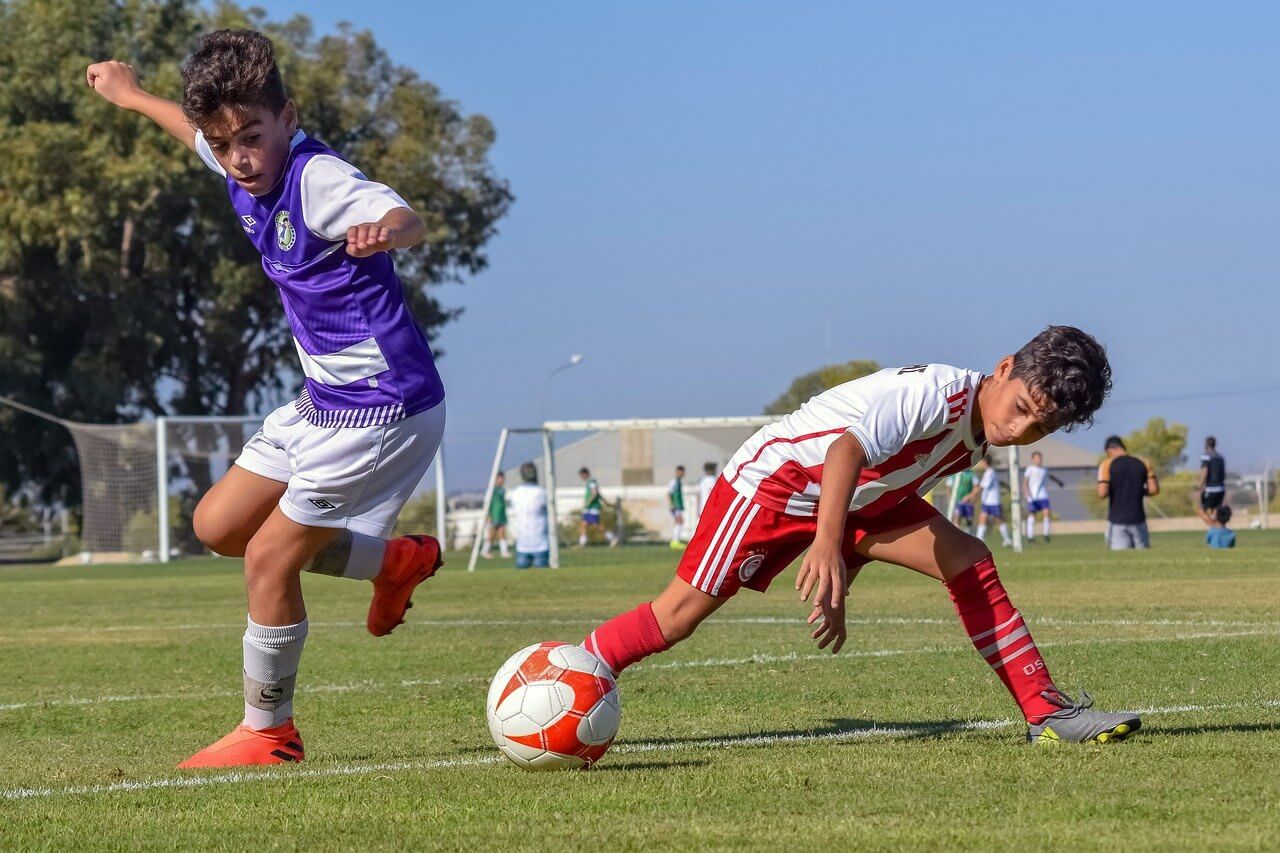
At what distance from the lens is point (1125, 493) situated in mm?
25500

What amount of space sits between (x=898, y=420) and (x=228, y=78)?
2.23 meters

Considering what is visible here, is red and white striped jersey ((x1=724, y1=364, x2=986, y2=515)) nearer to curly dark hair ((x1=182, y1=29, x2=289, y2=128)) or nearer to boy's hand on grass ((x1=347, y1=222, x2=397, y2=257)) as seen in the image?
boy's hand on grass ((x1=347, y1=222, x2=397, y2=257))

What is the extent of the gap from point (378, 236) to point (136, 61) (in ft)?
128

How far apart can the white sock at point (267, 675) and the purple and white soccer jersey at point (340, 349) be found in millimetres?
418

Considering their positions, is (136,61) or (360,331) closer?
(360,331)

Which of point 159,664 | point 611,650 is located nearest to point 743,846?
point 611,650

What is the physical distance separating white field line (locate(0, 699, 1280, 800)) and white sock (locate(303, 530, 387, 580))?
846 mm

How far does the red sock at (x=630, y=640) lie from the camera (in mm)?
5410

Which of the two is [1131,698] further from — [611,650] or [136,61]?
[136,61]

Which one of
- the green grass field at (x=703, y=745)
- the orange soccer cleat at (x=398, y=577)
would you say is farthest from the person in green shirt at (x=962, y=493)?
the orange soccer cleat at (x=398, y=577)

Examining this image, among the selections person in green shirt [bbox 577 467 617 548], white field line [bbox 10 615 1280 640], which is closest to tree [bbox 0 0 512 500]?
person in green shirt [bbox 577 467 617 548]

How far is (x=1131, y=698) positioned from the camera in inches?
262

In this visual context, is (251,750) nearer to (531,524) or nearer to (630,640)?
(630,640)

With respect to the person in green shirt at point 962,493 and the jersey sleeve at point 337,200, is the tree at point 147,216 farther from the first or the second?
the jersey sleeve at point 337,200
